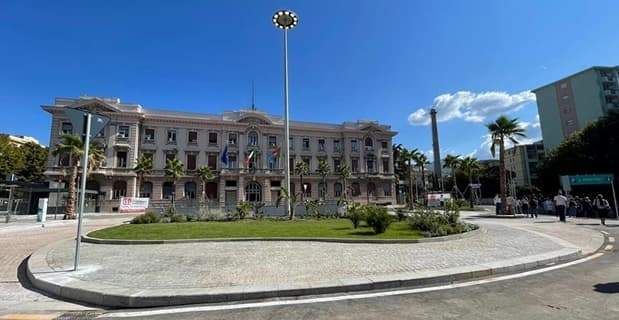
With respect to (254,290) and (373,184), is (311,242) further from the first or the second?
(373,184)

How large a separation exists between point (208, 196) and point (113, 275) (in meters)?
46.0

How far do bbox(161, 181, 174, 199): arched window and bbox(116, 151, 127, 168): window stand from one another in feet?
19.9

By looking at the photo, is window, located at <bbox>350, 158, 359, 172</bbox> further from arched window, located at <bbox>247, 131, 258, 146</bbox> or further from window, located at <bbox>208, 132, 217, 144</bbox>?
window, located at <bbox>208, 132, 217, 144</bbox>

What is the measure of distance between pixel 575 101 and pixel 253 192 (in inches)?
2440

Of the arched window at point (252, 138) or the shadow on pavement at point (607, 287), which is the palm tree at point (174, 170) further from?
the shadow on pavement at point (607, 287)

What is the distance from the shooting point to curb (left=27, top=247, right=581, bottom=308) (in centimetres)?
506

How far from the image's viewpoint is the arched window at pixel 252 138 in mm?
54156

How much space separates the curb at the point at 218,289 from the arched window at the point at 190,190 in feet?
148

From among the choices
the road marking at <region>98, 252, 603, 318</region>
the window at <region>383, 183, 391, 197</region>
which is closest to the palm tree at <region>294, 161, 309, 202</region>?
the window at <region>383, 183, 391, 197</region>

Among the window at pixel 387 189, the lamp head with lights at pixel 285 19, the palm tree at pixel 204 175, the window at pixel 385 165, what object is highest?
the lamp head with lights at pixel 285 19

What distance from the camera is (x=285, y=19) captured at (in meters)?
25.3

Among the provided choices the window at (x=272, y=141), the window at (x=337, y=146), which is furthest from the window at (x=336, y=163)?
the window at (x=272, y=141)

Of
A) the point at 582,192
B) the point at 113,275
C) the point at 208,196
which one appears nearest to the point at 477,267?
the point at 113,275

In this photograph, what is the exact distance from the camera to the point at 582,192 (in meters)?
37.7
